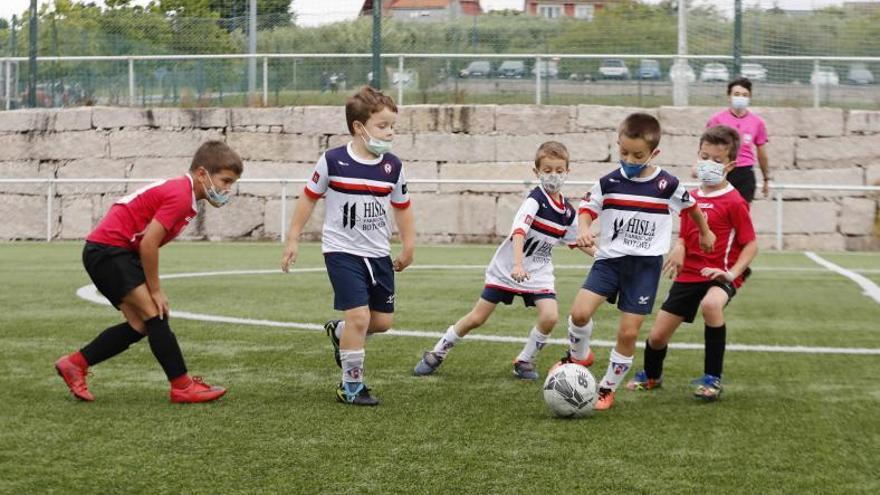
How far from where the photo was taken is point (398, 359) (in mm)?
7957

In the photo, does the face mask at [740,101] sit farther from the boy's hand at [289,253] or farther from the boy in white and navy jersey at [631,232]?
the boy's hand at [289,253]

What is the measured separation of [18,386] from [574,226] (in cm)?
322

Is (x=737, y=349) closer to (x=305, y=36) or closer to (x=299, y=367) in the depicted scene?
(x=299, y=367)

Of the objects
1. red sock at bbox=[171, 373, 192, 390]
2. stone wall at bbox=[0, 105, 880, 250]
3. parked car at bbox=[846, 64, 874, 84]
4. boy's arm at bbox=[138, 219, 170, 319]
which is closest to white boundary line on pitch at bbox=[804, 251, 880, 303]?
stone wall at bbox=[0, 105, 880, 250]

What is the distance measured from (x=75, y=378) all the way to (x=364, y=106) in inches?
76.9

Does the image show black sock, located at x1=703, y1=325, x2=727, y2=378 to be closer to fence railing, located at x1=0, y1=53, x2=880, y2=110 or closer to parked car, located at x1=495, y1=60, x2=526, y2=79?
fence railing, located at x1=0, y1=53, x2=880, y2=110

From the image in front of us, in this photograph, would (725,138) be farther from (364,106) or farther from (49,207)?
(49,207)

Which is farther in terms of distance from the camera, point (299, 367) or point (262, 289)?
point (262, 289)

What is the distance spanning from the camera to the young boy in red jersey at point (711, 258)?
677 centimetres

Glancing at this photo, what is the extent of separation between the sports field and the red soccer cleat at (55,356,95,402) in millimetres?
94

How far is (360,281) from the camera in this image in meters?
6.68

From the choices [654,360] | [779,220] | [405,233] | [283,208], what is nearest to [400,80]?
[283,208]

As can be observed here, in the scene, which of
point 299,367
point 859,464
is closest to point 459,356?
point 299,367

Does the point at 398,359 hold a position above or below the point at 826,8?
below
